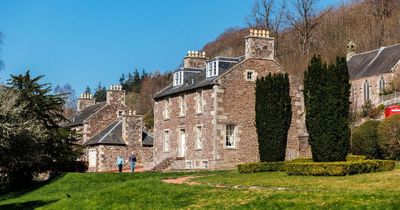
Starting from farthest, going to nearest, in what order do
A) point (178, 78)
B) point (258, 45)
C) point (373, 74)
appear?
point (373, 74), point (178, 78), point (258, 45)

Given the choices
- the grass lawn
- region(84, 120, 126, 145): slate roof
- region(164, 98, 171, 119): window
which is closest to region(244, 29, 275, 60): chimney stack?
region(164, 98, 171, 119): window

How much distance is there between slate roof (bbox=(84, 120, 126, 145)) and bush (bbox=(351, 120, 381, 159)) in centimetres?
2460

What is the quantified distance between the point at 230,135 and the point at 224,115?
147 centimetres

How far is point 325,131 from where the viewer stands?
99.7ft

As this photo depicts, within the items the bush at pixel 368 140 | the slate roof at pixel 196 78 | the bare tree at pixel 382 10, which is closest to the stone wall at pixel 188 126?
the slate roof at pixel 196 78

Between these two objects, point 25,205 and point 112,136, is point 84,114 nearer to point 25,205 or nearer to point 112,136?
point 112,136

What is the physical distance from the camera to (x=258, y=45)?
1868 inches

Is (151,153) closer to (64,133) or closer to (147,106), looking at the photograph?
(64,133)

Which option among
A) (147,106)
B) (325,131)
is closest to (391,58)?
(325,131)

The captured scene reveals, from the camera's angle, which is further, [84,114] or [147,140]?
[84,114]

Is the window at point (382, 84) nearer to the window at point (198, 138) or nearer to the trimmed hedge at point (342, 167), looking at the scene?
the window at point (198, 138)

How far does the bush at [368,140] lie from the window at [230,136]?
854 centimetres

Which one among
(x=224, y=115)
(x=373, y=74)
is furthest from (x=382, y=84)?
(x=224, y=115)

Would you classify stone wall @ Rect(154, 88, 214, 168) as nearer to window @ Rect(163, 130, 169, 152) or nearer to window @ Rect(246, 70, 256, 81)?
window @ Rect(163, 130, 169, 152)
